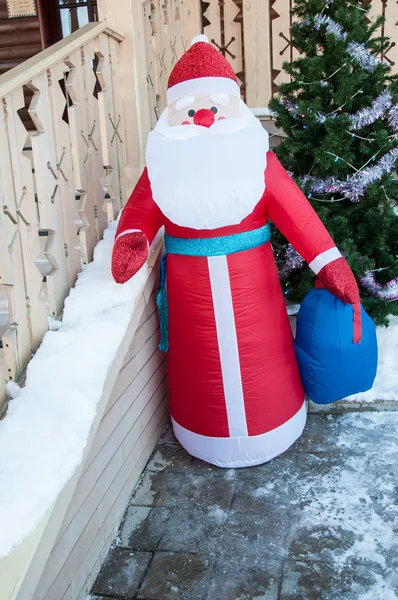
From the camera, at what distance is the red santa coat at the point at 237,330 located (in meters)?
2.60

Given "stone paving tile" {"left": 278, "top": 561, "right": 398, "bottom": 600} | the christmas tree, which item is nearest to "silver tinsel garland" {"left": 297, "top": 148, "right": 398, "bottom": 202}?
the christmas tree

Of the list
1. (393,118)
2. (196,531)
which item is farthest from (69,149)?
(393,118)

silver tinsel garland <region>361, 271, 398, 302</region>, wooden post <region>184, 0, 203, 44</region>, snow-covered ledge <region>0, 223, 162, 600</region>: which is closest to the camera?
snow-covered ledge <region>0, 223, 162, 600</region>

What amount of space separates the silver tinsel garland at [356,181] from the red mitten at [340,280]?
700mm

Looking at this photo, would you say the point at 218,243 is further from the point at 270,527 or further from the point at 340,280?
the point at 270,527

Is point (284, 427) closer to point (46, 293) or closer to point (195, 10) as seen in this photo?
point (46, 293)

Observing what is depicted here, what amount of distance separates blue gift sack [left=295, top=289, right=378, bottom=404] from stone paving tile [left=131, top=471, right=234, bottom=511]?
65cm

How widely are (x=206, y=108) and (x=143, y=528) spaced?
5.89ft

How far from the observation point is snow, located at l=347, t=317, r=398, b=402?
324 cm

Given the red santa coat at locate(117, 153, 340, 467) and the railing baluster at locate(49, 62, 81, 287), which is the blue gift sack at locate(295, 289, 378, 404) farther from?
the railing baluster at locate(49, 62, 81, 287)

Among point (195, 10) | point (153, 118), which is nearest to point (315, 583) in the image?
point (153, 118)

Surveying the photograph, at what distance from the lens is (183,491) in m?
2.66

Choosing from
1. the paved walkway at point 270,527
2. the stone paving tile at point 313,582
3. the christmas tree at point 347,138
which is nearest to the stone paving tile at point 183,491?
the paved walkway at point 270,527

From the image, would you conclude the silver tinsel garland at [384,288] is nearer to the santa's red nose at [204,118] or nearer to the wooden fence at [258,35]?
the santa's red nose at [204,118]
